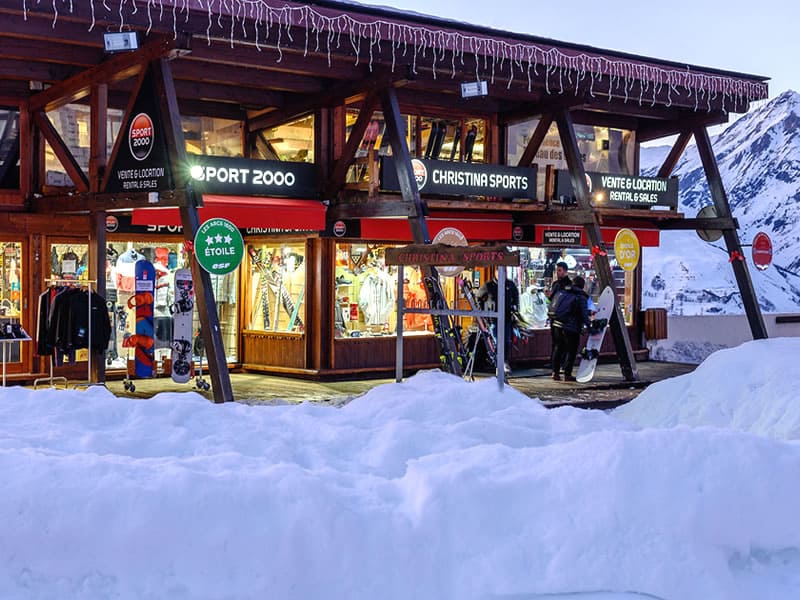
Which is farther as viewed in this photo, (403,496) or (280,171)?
(280,171)

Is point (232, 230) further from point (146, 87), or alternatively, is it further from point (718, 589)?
point (718, 589)

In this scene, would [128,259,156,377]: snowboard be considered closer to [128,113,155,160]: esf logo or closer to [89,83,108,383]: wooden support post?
[89,83,108,383]: wooden support post

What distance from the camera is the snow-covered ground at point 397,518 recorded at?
4203 millimetres

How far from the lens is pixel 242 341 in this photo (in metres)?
15.8

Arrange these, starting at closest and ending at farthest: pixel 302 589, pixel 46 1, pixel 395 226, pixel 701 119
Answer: pixel 302 589 → pixel 46 1 → pixel 395 226 → pixel 701 119

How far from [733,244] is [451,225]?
15.8 ft

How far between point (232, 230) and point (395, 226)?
522cm

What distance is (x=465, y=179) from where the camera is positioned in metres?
14.8

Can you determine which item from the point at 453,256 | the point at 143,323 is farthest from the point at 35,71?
the point at 453,256

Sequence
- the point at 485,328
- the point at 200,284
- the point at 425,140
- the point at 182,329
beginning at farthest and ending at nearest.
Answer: the point at 425,140 < the point at 485,328 < the point at 182,329 < the point at 200,284

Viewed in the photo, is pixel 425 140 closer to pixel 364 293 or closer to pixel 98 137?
pixel 364 293

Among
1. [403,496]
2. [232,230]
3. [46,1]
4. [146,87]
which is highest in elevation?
[46,1]

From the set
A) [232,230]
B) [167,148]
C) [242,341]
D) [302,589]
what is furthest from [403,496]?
[242,341]

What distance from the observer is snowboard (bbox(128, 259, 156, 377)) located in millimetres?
13031
